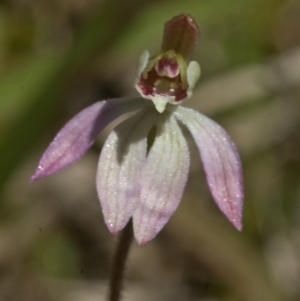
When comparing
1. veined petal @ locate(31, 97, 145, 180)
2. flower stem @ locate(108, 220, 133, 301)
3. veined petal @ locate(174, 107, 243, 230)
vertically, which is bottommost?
flower stem @ locate(108, 220, 133, 301)

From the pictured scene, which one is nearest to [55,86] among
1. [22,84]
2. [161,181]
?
[22,84]

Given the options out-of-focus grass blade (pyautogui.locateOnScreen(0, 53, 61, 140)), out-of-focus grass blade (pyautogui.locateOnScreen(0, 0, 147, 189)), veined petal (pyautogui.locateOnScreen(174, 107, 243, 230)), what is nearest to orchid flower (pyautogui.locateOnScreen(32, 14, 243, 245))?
veined petal (pyautogui.locateOnScreen(174, 107, 243, 230))

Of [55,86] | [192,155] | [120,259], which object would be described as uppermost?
[55,86]

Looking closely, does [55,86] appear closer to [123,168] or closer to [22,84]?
[22,84]

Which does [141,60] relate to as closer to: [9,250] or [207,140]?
[207,140]

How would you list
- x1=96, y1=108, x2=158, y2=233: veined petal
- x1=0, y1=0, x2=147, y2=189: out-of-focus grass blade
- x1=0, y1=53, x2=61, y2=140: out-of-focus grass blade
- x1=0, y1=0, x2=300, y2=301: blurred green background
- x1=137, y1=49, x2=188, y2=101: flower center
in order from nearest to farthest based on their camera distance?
1. x1=96, y1=108, x2=158, y2=233: veined petal
2. x1=137, y1=49, x2=188, y2=101: flower center
3. x1=0, y1=0, x2=147, y2=189: out-of-focus grass blade
4. x1=0, y1=53, x2=61, y2=140: out-of-focus grass blade
5. x1=0, y1=0, x2=300, y2=301: blurred green background

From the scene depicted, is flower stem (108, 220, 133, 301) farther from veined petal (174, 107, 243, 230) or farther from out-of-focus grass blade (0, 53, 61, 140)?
out-of-focus grass blade (0, 53, 61, 140)
